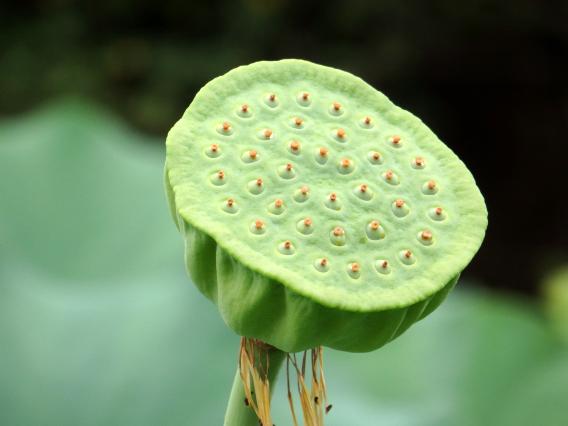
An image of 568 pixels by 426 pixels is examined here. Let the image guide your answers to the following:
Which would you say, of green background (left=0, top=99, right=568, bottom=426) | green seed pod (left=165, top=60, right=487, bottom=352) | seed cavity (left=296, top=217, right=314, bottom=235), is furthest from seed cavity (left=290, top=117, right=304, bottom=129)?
green background (left=0, top=99, right=568, bottom=426)

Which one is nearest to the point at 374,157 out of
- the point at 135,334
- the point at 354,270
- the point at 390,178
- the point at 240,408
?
the point at 390,178

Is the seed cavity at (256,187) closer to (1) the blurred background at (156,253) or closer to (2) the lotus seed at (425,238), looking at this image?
(2) the lotus seed at (425,238)

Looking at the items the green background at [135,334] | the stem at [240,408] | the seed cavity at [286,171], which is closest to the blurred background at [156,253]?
the green background at [135,334]

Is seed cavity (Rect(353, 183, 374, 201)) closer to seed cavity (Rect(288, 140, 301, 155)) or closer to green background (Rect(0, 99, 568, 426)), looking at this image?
seed cavity (Rect(288, 140, 301, 155))

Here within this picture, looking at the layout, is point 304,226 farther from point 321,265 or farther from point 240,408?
point 240,408

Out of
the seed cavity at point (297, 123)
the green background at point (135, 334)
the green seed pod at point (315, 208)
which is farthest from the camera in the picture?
the green background at point (135, 334)


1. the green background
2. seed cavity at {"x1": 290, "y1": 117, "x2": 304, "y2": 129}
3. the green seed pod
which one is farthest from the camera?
the green background
